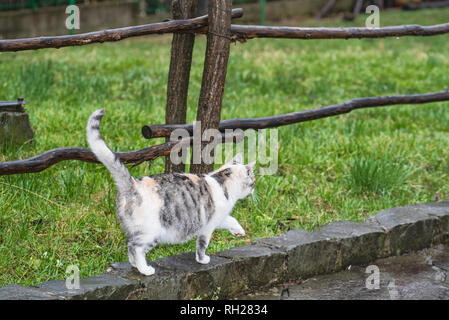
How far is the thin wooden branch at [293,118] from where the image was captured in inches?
146

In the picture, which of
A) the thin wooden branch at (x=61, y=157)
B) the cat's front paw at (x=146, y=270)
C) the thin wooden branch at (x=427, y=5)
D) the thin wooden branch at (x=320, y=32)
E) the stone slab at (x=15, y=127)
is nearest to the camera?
the cat's front paw at (x=146, y=270)

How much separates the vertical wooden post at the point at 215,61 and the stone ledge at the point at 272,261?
0.83 metres

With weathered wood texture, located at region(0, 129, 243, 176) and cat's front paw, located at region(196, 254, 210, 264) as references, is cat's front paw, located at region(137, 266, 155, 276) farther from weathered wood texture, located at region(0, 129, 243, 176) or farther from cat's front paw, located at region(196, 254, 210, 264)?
weathered wood texture, located at region(0, 129, 243, 176)

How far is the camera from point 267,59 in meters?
9.41

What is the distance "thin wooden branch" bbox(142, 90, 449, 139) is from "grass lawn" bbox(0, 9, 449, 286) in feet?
1.55

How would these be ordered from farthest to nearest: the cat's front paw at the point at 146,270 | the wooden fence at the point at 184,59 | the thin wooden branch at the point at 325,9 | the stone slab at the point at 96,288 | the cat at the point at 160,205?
1. the thin wooden branch at the point at 325,9
2. the wooden fence at the point at 184,59
3. the cat's front paw at the point at 146,270
4. the cat at the point at 160,205
5. the stone slab at the point at 96,288

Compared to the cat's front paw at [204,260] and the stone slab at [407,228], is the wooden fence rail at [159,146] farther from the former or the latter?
the stone slab at [407,228]

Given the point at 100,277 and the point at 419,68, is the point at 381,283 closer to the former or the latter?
the point at 100,277

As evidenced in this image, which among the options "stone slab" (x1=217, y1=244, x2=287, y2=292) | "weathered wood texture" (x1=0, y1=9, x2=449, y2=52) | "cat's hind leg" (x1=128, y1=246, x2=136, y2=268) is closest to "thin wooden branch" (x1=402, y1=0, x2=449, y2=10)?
"weathered wood texture" (x1=0, y1=9, x2=449, y2=52)

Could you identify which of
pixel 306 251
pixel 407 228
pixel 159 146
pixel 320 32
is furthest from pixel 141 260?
pixel 320 32

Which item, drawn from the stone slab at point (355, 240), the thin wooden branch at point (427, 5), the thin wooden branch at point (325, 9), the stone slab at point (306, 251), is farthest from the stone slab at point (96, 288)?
the thin wooden branch at point (427, 5)

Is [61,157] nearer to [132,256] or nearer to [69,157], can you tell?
[69,157]

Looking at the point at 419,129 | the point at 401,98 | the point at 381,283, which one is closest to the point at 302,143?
the point at 401,98
